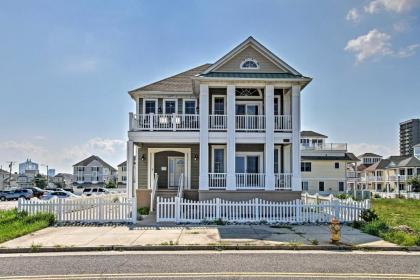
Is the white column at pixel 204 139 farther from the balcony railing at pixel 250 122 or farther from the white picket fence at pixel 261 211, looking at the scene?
the white picket fence at pixel 261 211

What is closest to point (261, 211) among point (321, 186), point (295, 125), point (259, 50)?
point (295, 125)

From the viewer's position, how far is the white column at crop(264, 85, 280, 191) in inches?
734

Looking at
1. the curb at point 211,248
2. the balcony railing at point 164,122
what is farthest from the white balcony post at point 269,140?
the curb at point 211,248

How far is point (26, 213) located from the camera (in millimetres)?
15531

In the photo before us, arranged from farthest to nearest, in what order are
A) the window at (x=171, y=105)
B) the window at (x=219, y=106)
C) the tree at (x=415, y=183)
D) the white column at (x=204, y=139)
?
the tree at (x=415, y=183)
the window at (x=171, y=105)
the window at (x=219, y=106)
the white column at (x=204, y=139)

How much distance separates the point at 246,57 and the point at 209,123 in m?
4.01

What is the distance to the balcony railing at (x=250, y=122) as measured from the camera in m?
19.5

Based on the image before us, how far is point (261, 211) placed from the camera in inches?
618

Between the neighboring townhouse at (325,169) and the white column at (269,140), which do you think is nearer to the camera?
the white column at (269,140)

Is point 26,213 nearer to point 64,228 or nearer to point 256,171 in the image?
point 64,228

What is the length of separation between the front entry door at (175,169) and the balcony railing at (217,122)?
4.16 meters

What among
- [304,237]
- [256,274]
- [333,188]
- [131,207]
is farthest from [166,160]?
[333,188]

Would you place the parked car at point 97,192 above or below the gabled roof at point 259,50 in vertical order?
below

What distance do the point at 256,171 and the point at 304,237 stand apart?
9412 mm
